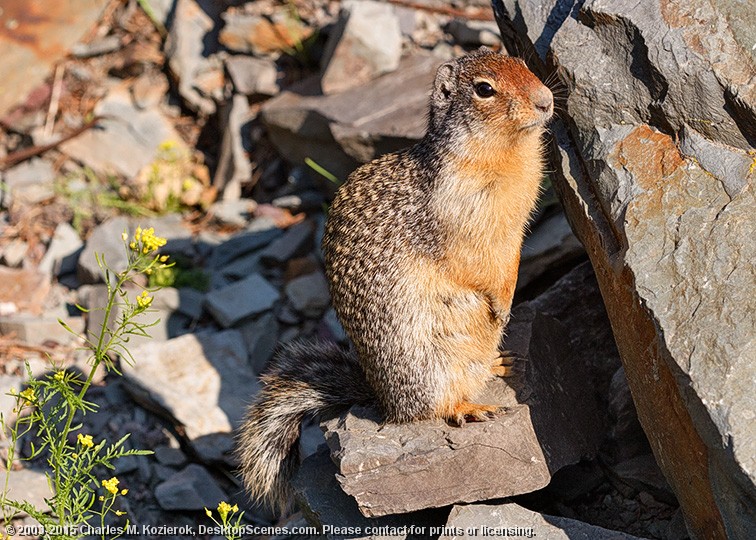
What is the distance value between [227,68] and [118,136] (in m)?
1.40

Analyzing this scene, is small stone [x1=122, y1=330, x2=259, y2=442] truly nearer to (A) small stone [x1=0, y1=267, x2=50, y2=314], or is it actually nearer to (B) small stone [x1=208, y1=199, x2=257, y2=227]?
(A) small stone [x1=0, y1=267, x2=50, y2=314]

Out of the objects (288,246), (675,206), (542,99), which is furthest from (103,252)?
(675,206)

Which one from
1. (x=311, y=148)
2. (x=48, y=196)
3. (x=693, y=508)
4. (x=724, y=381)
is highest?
(x=724, y=381)

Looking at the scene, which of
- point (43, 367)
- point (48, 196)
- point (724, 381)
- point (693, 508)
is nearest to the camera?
point (724, 381)

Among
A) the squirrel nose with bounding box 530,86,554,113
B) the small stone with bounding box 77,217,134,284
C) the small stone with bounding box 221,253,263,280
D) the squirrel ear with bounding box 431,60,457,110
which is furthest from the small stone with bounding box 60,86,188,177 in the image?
the squirrel nose with bounding box 530,86,554,113

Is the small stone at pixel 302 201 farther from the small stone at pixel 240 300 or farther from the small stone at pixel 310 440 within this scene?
the small stone at pixel 310 440

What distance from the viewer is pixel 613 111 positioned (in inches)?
195

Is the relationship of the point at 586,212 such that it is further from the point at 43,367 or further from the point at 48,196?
the point at 48,196

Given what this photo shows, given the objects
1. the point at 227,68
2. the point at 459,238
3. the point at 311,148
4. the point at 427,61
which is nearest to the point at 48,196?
the point at 227,68

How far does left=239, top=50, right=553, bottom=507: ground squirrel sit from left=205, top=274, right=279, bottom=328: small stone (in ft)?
7.80

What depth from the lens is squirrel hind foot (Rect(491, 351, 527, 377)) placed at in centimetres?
551

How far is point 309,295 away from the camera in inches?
312

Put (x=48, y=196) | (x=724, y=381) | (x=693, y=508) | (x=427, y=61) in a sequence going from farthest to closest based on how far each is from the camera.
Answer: (x=48, y=196)
(x=427, y=61)
(x=693, y=508)
(x=724, y=381)

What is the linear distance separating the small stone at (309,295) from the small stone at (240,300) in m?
0.16
